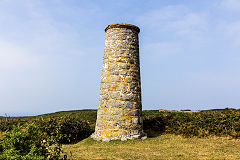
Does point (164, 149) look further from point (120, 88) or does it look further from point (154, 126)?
point (154, 126)

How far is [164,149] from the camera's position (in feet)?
29.0

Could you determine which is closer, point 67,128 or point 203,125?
point 203,125

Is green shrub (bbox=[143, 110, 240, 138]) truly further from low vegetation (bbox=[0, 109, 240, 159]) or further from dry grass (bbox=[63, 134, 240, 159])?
dry grass (bbox=[63, 134, 240, 159])

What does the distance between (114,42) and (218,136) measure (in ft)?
25.9

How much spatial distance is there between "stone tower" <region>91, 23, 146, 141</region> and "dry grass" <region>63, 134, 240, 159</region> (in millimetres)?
691

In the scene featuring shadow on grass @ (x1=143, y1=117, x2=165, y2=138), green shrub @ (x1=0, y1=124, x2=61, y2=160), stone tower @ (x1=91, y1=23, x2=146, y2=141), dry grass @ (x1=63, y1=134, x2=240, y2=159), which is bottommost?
dry grass @ (x1=63, y1=134, x2=240, y2=159)

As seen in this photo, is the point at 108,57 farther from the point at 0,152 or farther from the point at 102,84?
the point at 0,152

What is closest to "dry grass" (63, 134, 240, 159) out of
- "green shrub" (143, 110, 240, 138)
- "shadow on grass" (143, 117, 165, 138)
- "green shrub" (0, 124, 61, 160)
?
"green shrub" (143, 110, 240, 138)

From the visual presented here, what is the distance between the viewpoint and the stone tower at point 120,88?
412 inches

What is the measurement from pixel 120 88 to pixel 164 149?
3789 mm

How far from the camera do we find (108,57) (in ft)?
37.2

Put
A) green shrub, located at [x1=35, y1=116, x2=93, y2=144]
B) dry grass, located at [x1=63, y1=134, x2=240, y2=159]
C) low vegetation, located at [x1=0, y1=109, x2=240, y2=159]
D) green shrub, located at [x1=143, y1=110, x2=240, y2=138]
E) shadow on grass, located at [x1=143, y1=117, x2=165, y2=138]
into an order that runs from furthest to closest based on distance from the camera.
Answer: shadow on grass, located at [x1=143, y1=117, x2=165, y2=138] → green shrub, located at [x1=35, y1=116, x2=93, y2=144] → green shrub, located at [x1=143, y1=110, x2=240, y2=138] → dry grass, located at [x1=63, y1=134, x2=240, y2=159] → low vegetation, located at [x1=0, y1=109, x2=240, y2=159]

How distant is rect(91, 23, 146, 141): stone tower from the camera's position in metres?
10.5

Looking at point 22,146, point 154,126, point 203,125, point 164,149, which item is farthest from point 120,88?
point 22,146
